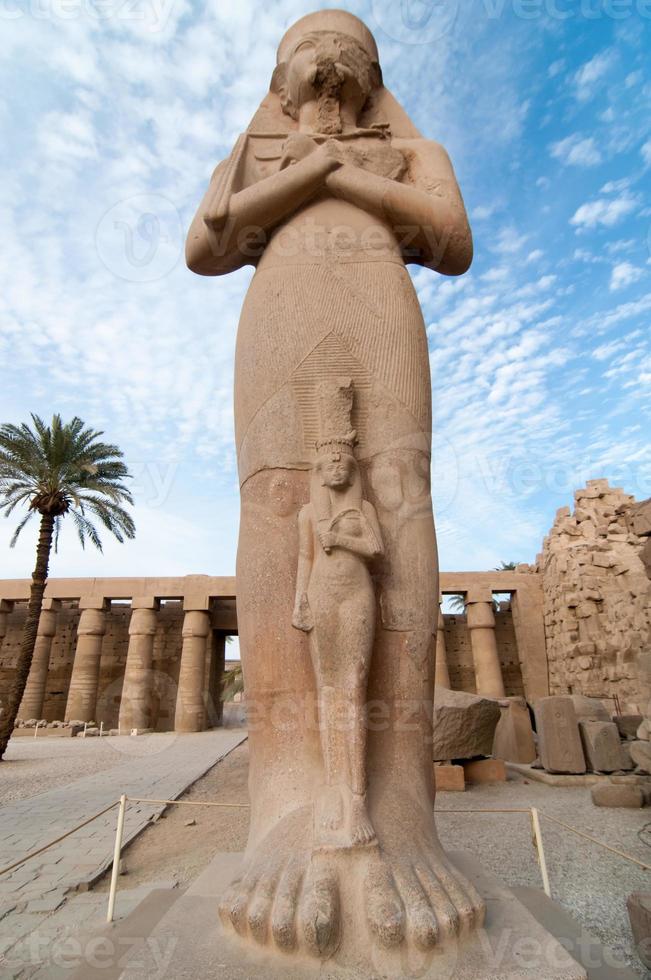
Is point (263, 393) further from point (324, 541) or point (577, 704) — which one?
point (577, 704)

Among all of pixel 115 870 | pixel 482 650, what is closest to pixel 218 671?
pixel 482 650

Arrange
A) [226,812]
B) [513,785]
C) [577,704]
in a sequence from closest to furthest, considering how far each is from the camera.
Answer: [226,812] < [513,785] < [577,704]

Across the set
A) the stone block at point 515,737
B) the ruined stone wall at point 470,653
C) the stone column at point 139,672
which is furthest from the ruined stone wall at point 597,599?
the stone column at point 139,672

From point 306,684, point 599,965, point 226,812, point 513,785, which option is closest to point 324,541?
point 306,684

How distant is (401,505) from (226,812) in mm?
5646

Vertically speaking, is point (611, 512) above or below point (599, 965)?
above

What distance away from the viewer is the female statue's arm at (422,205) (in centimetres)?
261

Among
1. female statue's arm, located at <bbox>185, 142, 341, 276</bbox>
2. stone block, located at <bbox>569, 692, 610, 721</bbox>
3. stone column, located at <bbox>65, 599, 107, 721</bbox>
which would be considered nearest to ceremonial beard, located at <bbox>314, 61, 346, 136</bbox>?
female statue's arm, located at <bbox>185, 142, 341, 276</bbox>

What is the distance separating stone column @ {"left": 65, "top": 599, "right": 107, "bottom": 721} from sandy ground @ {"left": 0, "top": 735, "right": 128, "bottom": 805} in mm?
2030

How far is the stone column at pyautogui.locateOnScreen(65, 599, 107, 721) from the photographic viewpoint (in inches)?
710

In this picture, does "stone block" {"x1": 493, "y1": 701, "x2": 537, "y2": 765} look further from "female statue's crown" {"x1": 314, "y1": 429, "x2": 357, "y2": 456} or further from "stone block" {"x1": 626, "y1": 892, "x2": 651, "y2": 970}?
"female statue's crown" {"x1": 314, "y1": 429, "x2": 357, "y2": 456}

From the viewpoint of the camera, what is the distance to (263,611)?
2102 millimetres

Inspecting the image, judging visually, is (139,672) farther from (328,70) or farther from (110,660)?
(328,70)

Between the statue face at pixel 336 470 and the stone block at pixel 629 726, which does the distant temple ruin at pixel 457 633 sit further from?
the statue face at pixel 336 470
